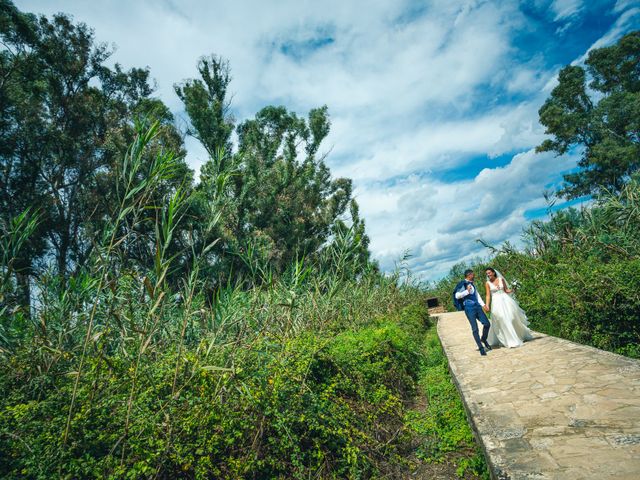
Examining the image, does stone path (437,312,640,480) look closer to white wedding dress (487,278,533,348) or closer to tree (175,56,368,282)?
white wedding dress (487,278,533,348)

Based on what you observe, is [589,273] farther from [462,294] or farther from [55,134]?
[55,134]

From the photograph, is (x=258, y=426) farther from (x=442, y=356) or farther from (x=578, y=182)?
(x=578, y=182)

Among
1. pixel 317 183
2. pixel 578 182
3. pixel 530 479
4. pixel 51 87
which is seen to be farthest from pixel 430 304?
pixel 51 87

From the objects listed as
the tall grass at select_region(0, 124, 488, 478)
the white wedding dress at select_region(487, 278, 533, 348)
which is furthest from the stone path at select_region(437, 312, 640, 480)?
the tall grass at select_region(0, 124, 488, 478)

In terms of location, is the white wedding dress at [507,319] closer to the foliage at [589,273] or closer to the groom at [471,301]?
the groom at [471,301]

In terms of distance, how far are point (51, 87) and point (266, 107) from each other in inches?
472

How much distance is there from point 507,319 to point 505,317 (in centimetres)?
6

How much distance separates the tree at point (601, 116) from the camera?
20734 mm

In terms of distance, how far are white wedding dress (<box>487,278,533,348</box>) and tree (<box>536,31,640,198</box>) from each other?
19837mm

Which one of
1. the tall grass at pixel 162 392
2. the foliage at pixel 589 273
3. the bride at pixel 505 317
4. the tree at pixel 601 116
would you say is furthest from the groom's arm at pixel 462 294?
the tree at pixel 601 116

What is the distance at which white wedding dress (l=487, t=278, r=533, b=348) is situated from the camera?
6.62 metres

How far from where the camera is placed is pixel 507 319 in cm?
668

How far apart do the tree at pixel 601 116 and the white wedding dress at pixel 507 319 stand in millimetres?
19837

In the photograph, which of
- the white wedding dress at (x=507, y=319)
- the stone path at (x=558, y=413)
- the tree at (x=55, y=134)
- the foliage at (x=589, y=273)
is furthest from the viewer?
the tree at (x=55, y=134)
